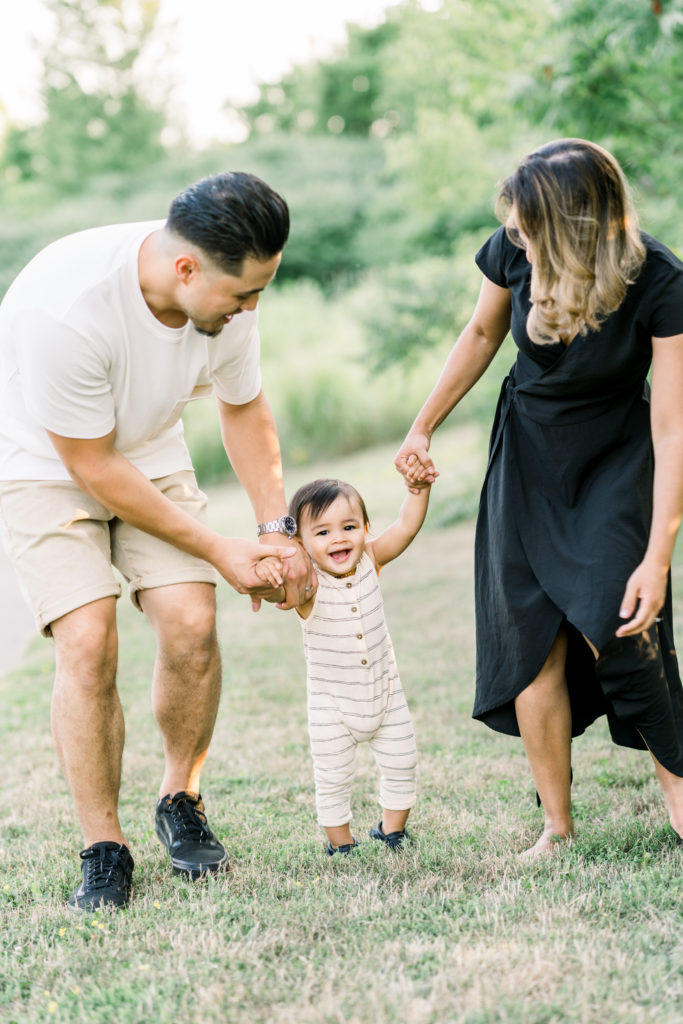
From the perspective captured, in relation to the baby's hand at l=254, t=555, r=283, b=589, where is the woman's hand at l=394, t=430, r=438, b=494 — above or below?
above

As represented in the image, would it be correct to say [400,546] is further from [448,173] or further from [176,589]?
[448,173]

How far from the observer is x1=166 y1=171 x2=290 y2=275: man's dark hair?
2836mm

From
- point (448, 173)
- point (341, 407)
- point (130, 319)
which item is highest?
point (448, 173)

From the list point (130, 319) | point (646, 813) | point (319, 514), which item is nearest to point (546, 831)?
point (646, 813)

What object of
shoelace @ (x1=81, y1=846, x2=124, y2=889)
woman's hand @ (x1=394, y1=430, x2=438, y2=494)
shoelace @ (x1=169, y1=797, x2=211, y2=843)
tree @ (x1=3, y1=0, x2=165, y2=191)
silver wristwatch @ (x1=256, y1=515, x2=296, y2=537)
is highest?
tree @ (x1=3, y1=0, x2=165, y2=191)

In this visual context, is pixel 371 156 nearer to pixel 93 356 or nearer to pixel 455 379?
pixel 455 379

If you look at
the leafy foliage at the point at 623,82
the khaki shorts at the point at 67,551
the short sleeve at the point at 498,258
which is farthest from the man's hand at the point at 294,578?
the leafy foliage at the point at 623,82

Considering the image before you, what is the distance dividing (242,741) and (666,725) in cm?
256

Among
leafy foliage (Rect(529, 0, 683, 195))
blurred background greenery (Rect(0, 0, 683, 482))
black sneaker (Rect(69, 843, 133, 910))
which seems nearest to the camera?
black sneaker (Rect(69, 843, 133, 910))

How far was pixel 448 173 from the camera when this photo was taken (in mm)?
13641

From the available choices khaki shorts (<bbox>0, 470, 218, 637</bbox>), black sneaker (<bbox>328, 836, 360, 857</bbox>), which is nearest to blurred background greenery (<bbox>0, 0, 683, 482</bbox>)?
khaki shorts (<bbox>0, 470, 218, 637</bbox>)

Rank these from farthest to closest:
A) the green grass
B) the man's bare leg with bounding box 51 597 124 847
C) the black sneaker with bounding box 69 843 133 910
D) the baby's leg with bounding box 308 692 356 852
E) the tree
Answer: the tree → the baby's leg with bounding box 308 692 356 852 → the man's bare leg with bounding box 51 597 124 847 → the black sneaker with bounding box 69 843 133 910 → the green grass

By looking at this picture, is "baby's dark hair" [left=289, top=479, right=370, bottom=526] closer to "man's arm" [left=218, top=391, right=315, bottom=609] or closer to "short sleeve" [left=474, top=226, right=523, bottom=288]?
"man's arm" [left=218, top=391, right=315, bottom=609]

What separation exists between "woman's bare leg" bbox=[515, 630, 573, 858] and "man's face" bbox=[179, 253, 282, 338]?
135 centimetres
